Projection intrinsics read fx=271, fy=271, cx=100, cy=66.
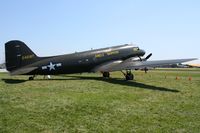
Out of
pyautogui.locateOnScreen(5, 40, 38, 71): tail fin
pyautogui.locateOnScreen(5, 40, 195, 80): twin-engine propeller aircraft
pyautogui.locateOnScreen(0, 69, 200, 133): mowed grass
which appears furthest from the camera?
pyautogui.locateOnScreen(5, 40, 195, 80): twin-engine propeller aircraft

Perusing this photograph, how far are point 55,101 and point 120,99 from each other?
4063mm

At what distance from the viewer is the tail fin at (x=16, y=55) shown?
1129 inches

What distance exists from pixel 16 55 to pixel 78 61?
721 cm

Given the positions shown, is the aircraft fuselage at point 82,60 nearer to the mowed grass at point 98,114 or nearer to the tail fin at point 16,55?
the tail fin at point 16,55

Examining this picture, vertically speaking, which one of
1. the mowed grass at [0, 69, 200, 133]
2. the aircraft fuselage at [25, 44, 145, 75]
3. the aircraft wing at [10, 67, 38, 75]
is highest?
the aircraft fuselage at [25, 44, 145, 75]

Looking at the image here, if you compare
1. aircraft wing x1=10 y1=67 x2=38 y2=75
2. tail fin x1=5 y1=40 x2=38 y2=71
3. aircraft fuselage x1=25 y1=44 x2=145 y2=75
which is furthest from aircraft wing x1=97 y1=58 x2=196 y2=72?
tail fin x1=5 y1=40 x2=38 y2=71

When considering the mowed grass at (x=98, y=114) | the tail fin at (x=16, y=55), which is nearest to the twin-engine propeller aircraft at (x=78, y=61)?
the tail fin at (x=16, y=55)

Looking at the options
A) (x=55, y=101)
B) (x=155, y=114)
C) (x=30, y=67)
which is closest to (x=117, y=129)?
(x=155, y=114)

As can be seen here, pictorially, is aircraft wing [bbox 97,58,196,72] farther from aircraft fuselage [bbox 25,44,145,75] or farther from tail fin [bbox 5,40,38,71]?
tail fin [bbox 5,40,38,71]

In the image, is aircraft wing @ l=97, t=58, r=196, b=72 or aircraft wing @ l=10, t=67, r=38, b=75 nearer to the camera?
aircraft wing @ l=10, t=67, r=38, b=75

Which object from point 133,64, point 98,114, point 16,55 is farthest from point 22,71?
point 98,114

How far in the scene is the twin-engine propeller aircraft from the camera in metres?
28.8

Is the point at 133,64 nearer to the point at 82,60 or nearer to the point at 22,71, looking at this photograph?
the point at 82,60

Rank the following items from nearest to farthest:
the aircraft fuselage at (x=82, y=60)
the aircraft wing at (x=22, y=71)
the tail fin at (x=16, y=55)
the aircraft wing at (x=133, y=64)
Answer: the aircraft wing at (x=22, y=71) < the tail fin at (x=16, y=55) < the aircraft fuselage at (x=82, y=60) < the aircraft wing at (x=133, y=64)
